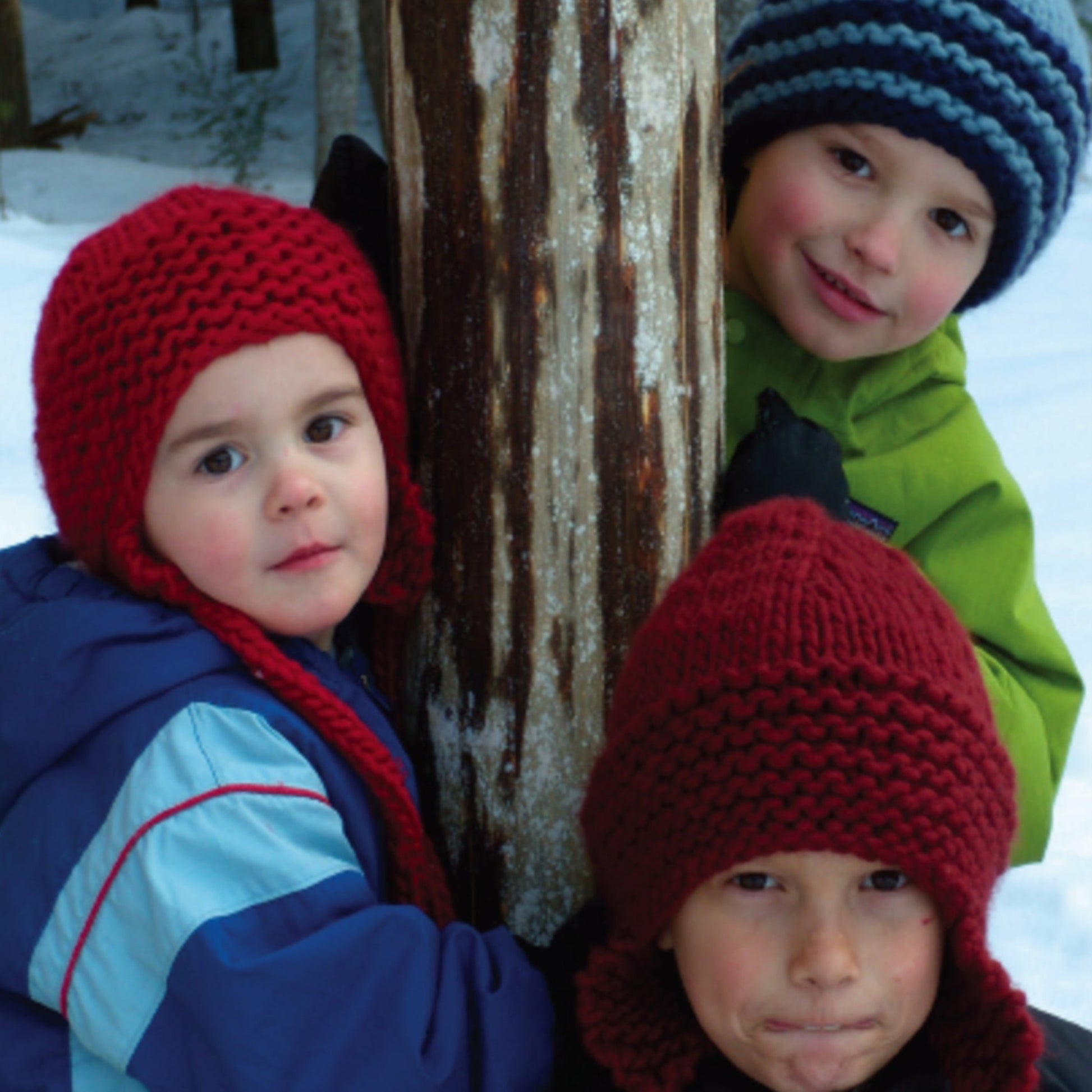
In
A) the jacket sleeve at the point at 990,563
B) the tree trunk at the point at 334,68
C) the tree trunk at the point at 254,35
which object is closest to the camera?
the jacket sleeve at the point at 990,563

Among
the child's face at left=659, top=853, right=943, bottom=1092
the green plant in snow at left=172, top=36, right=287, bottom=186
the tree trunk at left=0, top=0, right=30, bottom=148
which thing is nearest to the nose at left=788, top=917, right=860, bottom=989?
the child's face at left=659, top=853, right=943, bottom=1092

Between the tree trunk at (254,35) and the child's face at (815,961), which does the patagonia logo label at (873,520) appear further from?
the tree trunk at (254,35)

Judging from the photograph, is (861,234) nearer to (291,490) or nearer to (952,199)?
(952,199)

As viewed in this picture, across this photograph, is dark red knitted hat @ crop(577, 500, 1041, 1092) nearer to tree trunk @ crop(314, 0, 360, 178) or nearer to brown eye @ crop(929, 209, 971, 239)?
brown eye @ crop(929, 209, 971, 239)

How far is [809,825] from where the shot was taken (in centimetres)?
142

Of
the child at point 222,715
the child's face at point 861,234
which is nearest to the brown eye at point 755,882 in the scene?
the child at point 222,715

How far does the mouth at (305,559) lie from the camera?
1742mm

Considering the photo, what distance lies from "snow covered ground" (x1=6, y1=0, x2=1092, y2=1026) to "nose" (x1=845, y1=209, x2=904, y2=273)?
147cm

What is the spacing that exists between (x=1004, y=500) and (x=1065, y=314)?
4591 millimetres

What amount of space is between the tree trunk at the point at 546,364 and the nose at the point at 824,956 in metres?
0.47

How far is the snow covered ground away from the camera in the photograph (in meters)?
2.84

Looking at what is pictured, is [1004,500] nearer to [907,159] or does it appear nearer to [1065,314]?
[907,159]

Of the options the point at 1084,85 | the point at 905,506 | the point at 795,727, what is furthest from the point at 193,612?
the point at 1084,85

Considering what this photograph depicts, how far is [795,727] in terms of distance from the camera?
1.43 m
